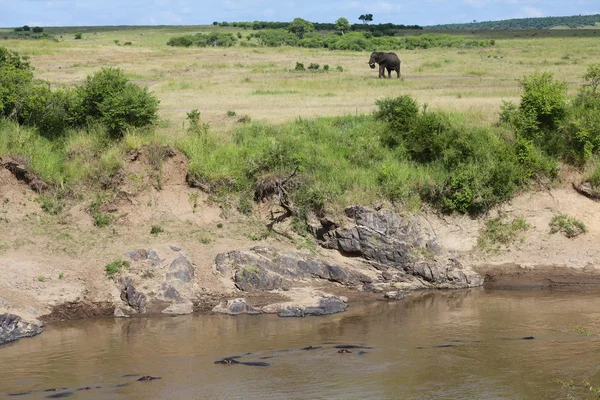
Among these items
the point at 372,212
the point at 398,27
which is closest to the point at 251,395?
the point at 372,212

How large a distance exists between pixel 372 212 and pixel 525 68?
24.1 metres

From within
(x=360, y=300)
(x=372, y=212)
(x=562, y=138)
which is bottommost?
(x=360, y=300)

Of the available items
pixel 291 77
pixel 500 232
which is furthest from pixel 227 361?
pixel 291 77

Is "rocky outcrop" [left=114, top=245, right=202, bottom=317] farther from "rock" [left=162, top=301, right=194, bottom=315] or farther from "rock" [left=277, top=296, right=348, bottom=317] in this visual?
"rock" [left=277, top=296, right=348, bottom=317]

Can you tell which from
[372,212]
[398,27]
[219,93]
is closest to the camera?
[372,212]

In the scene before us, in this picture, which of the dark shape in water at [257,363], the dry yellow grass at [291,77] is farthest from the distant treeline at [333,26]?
the dark shape in water at [257,363]

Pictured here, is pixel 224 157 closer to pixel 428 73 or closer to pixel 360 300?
pixel 360 300

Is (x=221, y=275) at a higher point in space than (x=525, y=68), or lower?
lower

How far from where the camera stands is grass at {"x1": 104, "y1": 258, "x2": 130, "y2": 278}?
1689 cm

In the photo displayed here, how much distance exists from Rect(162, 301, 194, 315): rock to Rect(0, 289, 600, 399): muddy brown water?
0.32m

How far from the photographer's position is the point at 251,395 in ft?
39.2

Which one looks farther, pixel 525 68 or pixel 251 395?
pixel 525 68

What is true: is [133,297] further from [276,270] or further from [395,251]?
[395,251]

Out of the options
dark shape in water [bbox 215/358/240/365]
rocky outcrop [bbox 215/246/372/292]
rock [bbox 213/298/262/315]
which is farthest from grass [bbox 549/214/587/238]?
dark shape in water [bbox 215/358/240/365]
